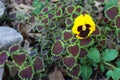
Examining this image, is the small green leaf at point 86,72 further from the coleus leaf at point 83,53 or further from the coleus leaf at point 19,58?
the coleus leaf at point 19,58

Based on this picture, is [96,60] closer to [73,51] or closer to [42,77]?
[73,51]

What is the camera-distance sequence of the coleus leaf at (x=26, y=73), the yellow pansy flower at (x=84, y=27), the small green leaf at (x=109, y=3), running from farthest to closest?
the small green leaf at (x=109, y=3)
the yellow pansy flower at (x=84, y=27)
the coleus leaf at (x=26, y=73)

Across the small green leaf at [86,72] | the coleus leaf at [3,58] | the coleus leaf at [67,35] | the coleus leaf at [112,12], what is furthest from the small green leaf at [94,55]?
the coleus leaf at [3,58]

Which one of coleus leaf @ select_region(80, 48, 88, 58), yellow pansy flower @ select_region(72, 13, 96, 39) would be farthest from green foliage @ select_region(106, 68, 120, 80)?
yellow pansy flower @ select_region(72, 13, 96, 39)

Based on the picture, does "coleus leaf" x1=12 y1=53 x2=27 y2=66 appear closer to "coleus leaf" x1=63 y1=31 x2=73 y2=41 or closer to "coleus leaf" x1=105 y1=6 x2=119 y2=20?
"coleus leaf" x1=63 y1=31 x2=73 y2=41

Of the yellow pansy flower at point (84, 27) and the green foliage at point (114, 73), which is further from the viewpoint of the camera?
the yellow pansy flower at point (84, 27)

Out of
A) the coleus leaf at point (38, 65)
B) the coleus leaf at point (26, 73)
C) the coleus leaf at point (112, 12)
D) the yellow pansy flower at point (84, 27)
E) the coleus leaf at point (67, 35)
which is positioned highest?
the coleus leaf at point (112, 12)

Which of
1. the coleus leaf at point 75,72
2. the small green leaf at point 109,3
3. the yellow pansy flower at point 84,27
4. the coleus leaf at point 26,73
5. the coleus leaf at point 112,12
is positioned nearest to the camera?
the coleus leaf at point 26,73
